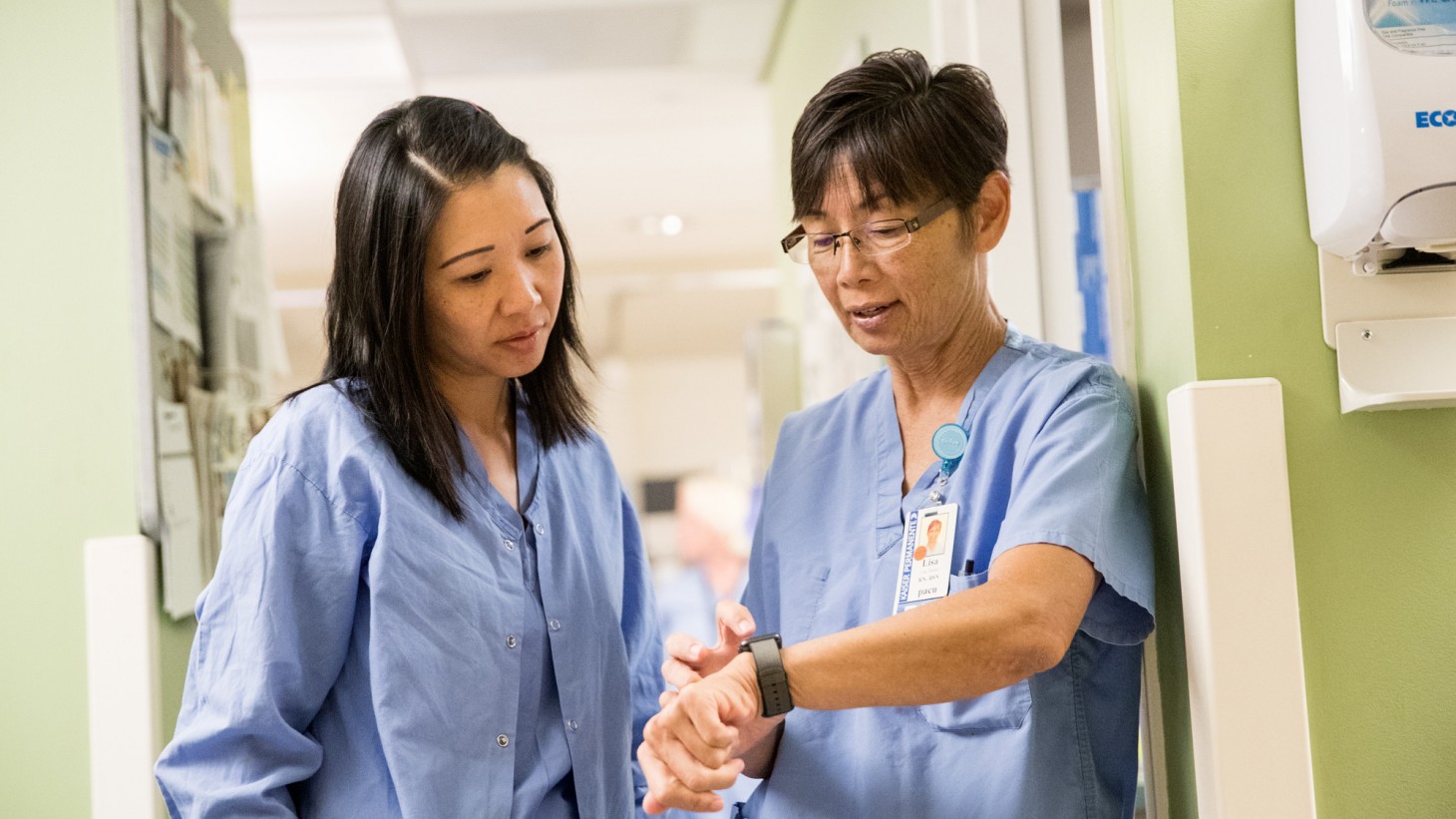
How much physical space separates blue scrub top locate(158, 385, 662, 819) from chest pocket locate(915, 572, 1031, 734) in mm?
409

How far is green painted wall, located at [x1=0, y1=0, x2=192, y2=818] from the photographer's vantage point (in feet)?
6.66

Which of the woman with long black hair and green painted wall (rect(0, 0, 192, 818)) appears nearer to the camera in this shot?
the woman with long black hair

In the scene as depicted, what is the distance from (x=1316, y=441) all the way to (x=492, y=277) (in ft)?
2.92

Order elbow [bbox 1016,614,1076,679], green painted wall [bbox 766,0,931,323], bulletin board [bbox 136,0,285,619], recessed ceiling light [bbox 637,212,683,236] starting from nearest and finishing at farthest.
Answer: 1. elbow [bbox 1016,614,1076,679]
2. bulletin board [bbox 136,0,285,619]
3. green painted wall [bbox 766,0,931,323]
4. recessed ceiling light [bbox 637,212,683,236]

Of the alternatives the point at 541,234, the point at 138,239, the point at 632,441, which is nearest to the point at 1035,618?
the point at 541,234

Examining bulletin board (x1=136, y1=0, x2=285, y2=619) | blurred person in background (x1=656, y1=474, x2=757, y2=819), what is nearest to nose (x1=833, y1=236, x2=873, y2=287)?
bulletin board (x1=136, y1=0, x2=285, y2=619)

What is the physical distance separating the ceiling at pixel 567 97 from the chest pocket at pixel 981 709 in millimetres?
2130

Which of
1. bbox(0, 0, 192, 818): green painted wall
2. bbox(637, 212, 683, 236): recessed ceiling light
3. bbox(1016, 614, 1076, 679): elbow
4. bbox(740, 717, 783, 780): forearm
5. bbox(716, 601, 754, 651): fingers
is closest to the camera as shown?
bbox(1016, 614, 1076, 679): elbow

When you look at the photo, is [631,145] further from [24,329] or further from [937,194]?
[937,194]

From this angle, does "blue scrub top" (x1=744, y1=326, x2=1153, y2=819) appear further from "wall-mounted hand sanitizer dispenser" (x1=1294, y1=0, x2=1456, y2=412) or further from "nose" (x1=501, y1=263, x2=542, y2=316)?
"nose" (x1=501, y1=263, x2=542, y2=316)

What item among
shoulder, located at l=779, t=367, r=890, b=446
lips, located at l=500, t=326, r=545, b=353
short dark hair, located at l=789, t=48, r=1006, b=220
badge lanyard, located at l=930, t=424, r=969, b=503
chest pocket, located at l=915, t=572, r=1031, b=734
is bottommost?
chest pocket, located at l=915, t=572, r=1031, b=734

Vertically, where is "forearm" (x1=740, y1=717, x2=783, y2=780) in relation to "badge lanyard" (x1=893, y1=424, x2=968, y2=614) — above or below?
below

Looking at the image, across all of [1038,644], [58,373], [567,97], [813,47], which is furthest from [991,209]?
[567,97]

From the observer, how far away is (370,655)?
1336mm
